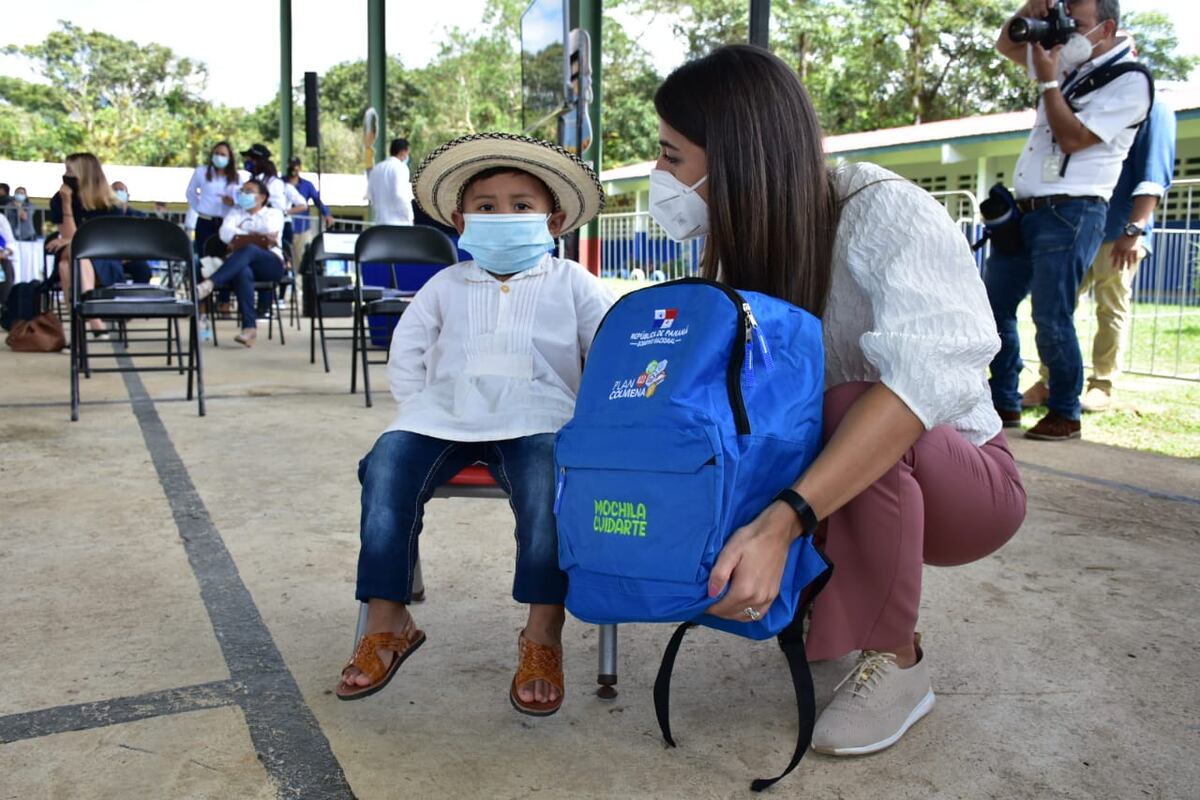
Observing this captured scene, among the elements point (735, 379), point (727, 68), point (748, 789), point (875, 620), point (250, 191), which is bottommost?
point (748, 789)

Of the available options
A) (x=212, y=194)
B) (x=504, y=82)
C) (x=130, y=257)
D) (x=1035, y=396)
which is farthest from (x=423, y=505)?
(x=504, y=82)

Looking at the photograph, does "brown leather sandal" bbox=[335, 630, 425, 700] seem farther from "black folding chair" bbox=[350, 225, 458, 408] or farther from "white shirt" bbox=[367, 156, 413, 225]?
"white shirt" bbox=[367, 156, 413, 225]

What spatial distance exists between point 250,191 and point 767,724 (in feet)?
24.7

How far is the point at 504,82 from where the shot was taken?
4047cm

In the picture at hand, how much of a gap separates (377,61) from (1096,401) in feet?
30.7

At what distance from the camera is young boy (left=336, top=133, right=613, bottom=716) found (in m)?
1.83

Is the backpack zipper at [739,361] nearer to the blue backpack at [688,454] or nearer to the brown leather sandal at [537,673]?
the blue backpack at [688,454]

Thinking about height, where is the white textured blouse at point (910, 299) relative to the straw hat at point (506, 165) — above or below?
below

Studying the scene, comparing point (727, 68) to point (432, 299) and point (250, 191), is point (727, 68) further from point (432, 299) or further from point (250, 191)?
point (250, 191)

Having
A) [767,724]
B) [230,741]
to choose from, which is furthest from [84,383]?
[767,724]

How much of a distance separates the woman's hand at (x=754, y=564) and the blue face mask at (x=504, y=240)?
1.02 m

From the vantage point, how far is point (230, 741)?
1.67 metres

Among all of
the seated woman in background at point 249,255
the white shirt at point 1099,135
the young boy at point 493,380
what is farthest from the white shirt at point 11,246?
the white shirt at point 1099,135

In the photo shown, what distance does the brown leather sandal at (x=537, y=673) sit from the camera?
5.81 ft
